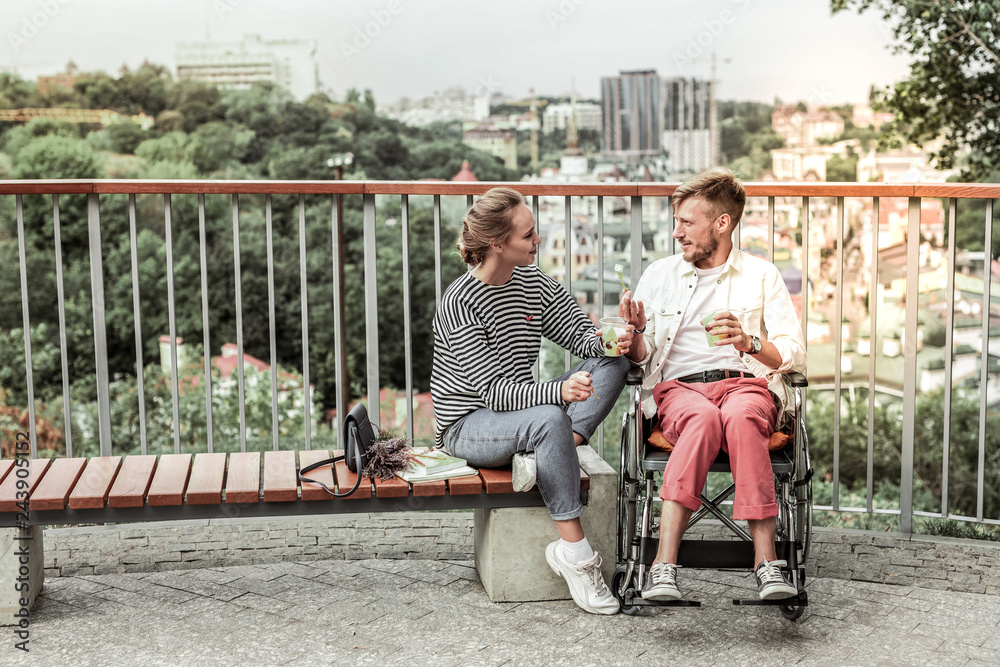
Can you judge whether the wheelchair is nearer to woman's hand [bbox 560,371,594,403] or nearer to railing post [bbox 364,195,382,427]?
woman's hand [bbox 560,371,594,403]

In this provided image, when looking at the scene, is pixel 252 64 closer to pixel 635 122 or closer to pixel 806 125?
pixel 635 122

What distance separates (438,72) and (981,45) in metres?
22.6

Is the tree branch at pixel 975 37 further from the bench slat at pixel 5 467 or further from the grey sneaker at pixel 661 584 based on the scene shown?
the bench slat at pixel 5 467

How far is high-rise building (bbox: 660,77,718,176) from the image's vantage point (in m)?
28.2

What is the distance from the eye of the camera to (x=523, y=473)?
270 cm

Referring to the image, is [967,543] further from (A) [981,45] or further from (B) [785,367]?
(A) [981,45]

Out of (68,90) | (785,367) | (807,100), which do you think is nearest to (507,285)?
(785,367)

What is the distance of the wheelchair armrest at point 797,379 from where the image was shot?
261cm

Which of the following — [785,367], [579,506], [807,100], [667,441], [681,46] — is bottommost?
[579,506]

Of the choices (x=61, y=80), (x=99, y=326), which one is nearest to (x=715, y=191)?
(x=99, y=326)

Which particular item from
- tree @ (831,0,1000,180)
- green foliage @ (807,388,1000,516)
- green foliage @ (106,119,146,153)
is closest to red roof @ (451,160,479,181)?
green foliage @ (106,119,146,153)

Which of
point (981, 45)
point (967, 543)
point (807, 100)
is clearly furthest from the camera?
point (807, 100)

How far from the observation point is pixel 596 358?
288cm

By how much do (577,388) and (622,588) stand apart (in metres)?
0.60
